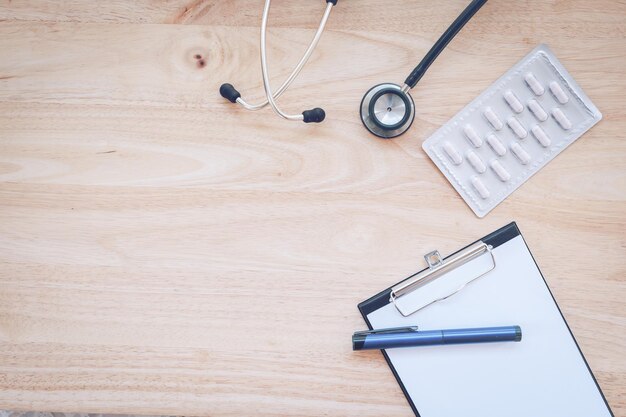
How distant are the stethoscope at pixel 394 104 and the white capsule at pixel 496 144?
0.34 feet

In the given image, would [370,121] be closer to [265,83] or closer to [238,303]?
[265,83]

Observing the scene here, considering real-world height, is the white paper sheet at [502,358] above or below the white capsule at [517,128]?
below

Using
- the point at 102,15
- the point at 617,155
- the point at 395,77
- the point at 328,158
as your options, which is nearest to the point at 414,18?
the point at 395,77

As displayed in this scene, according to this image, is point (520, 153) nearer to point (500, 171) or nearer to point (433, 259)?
point (500, 171)

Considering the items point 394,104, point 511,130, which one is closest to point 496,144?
point 511,130

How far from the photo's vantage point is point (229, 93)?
0.69 m

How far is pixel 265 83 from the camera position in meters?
0.67

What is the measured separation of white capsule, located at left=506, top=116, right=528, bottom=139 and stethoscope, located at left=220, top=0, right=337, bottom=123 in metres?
→ 0.24

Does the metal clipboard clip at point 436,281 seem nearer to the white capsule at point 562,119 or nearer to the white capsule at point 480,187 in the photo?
the white capsule at point 480,187

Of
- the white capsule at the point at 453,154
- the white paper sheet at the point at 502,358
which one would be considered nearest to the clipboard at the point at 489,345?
the white paper sheet at the point at 502,358

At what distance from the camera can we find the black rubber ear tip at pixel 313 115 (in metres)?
0.67

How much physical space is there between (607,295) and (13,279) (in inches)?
31.1

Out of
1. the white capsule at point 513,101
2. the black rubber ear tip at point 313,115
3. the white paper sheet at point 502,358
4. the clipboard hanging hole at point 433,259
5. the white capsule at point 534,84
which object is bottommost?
the white paper sheet at point 502,358

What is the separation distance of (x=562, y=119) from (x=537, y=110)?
34 mm
